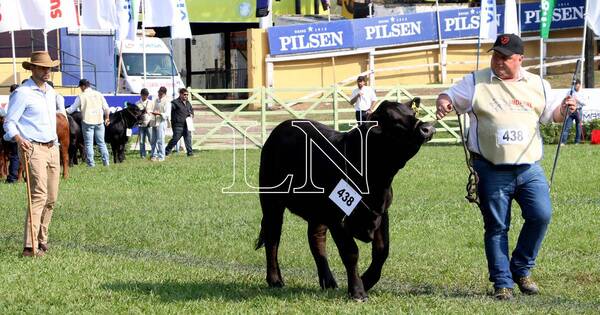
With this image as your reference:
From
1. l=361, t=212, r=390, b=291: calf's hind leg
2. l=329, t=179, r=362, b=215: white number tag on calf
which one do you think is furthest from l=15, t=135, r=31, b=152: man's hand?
l=361, t=212, r=390, b=291: calf's hind leg

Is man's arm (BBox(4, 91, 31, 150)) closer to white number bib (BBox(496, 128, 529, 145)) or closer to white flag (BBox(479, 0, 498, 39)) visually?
white number bib (BBox(496, 128, 529, 145))

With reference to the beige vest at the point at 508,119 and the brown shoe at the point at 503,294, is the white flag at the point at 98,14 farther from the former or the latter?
the brown shoe at the point at 503,294

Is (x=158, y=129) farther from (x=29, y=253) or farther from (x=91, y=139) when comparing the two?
(x=29, y=253)

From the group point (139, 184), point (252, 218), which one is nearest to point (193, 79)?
point (139, 184)

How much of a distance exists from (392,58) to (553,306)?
36013 mm

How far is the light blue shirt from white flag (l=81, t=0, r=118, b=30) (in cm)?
2155

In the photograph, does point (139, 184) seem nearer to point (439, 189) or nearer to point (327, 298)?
point (439, 189)

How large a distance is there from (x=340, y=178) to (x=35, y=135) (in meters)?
4.23

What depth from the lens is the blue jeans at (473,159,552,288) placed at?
27.0 feet

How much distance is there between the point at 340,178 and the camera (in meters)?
8.30

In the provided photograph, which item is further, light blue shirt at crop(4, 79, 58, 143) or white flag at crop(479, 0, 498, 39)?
white flag at crop(479, 0, 498, 39)

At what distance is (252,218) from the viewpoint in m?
14.3

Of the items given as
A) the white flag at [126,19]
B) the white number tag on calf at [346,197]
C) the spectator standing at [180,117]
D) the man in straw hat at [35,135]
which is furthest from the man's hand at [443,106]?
the white flag at [126,19]

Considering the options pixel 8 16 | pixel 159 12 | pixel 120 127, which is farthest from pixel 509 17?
pixel 8 16
